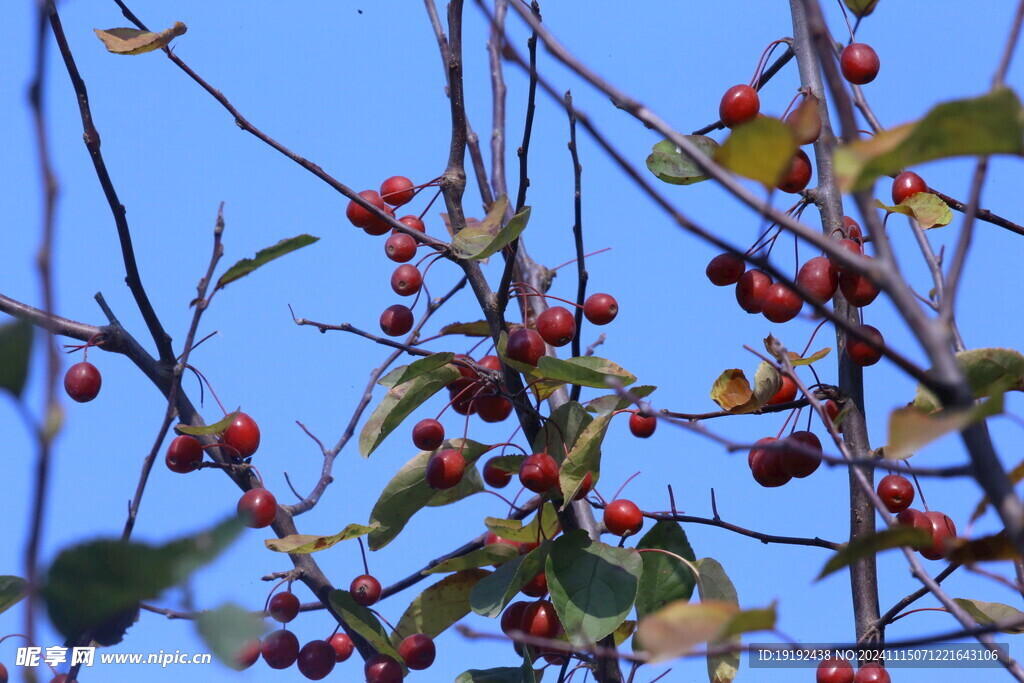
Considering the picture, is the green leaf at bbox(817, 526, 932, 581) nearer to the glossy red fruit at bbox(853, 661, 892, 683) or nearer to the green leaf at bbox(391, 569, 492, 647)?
the glossy red fruit at bbox(853, 661, 892, 683)

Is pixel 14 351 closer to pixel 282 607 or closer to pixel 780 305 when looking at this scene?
pixel 780 305

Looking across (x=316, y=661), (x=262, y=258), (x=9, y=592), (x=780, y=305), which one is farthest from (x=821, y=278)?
(x=9, y=592)

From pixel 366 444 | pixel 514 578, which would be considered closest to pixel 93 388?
pixel 366 444

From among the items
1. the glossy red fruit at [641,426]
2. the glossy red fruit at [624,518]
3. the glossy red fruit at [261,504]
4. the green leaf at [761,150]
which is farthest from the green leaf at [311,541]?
the green leaf at [761,150]

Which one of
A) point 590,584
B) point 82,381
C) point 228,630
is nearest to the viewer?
point 228,630

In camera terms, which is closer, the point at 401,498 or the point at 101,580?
the point at 101,580

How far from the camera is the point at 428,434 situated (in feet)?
6.31

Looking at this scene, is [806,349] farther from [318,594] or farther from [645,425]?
[318,594]

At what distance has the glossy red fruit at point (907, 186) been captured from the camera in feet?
6.47

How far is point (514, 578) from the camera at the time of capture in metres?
1.73

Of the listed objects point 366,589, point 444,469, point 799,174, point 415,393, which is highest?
point 799,174

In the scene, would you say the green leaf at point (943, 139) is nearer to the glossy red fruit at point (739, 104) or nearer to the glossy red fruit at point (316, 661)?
the glossy red fruit at point (739, 104)

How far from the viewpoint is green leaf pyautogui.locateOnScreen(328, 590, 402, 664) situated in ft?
6.00

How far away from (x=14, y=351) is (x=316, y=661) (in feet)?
5.56
